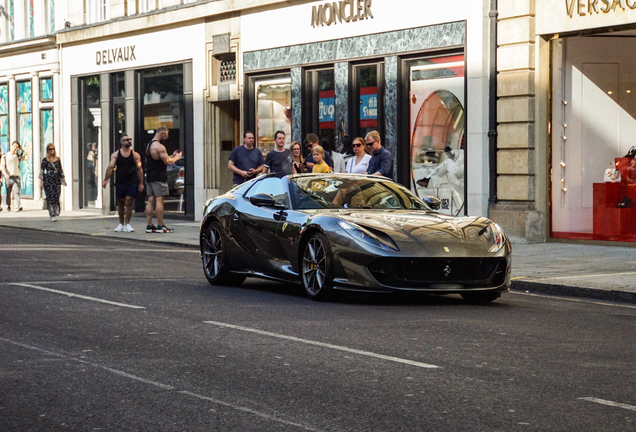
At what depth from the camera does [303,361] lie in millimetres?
7309

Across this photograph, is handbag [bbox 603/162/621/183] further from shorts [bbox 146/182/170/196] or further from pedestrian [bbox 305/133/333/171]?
shorts [bbox 146/182/170/196]

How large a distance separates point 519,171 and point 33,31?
20.6 meters

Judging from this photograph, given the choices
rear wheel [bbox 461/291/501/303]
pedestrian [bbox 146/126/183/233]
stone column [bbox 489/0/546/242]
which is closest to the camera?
rear wheel [bbox 461/291/501/303]

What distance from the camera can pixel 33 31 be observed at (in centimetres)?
3450

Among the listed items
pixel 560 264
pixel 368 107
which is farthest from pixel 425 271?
pixel 368 107

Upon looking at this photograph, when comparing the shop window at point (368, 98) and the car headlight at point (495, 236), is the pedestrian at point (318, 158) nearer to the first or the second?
the shop window at point (368, 98)

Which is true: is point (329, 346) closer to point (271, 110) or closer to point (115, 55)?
point (271, 110)

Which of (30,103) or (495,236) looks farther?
(30,103)

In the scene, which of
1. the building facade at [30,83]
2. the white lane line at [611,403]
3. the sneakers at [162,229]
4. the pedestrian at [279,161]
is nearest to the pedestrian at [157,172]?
the sneakers at [162,229]

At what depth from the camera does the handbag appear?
59.4 feet

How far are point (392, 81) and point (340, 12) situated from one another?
2119 millimetres

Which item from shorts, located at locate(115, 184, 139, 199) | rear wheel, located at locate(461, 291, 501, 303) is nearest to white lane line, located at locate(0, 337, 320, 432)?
rear wheel, located at locate(461, 291, 501, 303)

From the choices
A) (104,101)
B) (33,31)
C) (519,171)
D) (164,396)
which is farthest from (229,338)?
(33,31)

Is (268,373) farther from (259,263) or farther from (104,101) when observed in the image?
(104,101)
